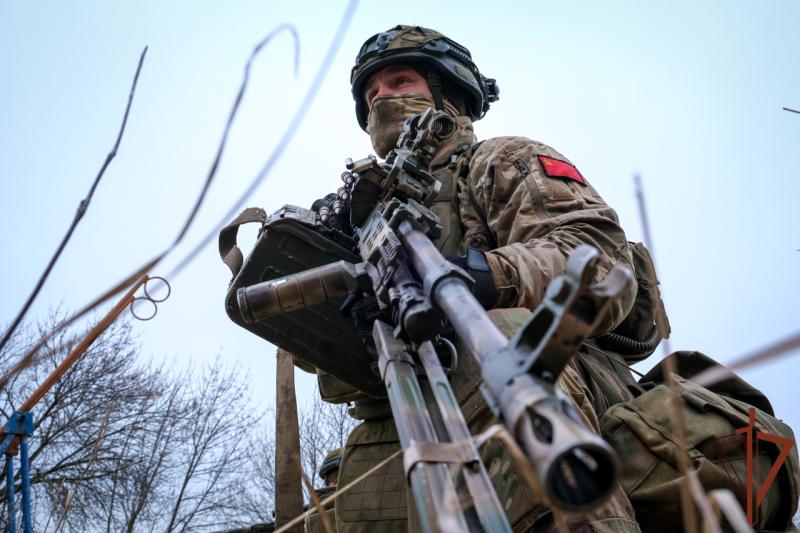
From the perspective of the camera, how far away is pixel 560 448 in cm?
90

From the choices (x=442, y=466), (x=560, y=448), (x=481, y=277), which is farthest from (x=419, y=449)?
(x=481, y=277)

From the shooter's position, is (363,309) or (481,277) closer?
(481,277)

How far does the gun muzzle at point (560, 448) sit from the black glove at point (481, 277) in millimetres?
1194

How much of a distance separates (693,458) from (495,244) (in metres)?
1.25

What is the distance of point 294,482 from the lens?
14.1 feet

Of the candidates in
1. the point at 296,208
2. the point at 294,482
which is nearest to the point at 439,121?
the point at 296,208

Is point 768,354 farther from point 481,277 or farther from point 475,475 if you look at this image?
point 481,277

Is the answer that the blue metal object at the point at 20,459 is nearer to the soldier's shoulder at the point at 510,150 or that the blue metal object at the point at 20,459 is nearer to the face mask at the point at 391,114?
the soldier's shoulder at the point at 510,150

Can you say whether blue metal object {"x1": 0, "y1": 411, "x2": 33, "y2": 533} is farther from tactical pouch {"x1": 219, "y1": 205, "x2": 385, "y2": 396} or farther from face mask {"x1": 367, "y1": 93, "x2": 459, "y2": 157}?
face mask {"x1": 367, "y1": 93, "x2": 459, "y2": 157}

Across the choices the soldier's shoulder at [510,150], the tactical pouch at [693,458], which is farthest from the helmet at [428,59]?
the tactical pouch at [693,458]

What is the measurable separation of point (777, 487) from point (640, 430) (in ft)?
1.72

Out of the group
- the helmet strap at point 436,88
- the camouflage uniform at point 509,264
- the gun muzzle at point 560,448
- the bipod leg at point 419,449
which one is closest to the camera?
the gun muzzle at point 560,448

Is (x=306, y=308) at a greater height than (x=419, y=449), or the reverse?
(x=306, y=308)

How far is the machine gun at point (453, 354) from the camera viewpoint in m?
0.96
